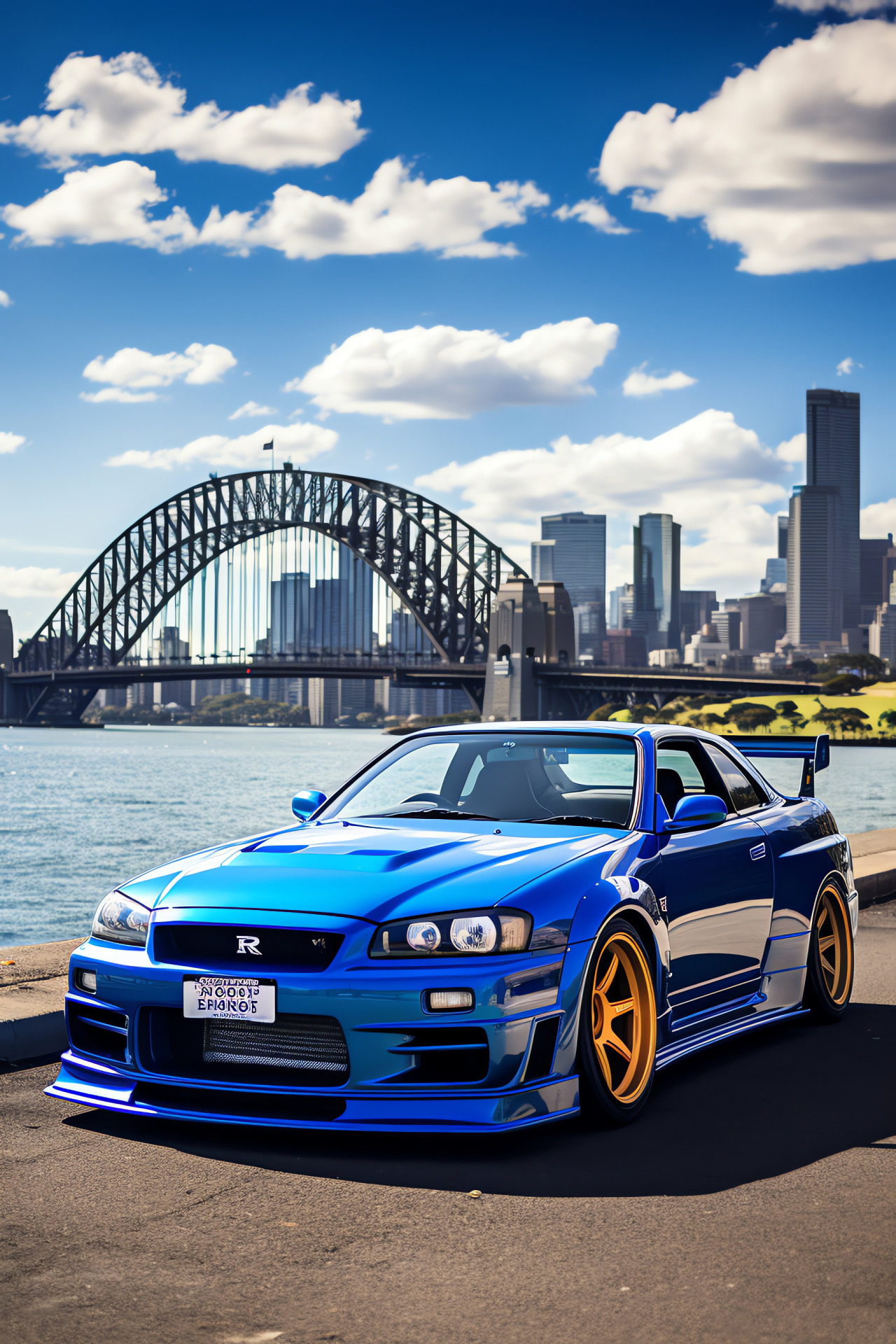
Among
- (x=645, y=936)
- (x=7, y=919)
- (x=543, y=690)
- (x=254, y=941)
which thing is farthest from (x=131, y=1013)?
(x=543, y=690)

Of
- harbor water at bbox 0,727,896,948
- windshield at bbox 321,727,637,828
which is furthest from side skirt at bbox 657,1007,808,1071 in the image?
harbor water at bbox 0,727,896,948

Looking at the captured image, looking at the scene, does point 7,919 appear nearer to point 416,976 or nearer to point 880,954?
point 880,954

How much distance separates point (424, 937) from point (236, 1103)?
2.50ft

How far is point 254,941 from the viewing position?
4.14 metres

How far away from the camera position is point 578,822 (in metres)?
5.10

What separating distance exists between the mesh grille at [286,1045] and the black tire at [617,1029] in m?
0.77

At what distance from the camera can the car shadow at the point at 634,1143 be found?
3975 mm

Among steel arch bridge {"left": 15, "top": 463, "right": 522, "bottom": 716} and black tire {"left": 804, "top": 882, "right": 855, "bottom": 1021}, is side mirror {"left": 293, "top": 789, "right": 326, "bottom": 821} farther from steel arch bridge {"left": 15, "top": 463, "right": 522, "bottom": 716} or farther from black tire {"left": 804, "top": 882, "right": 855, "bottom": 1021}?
steel arch bridge {"left": 15, "top": 463, "right": 522, "bottom": 716}

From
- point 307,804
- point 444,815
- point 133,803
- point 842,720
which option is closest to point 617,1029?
point 444,815

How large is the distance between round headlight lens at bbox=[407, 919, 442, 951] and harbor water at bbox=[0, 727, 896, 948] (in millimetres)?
14026

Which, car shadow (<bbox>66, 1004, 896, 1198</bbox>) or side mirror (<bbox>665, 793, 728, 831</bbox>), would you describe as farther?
side mirror (<bbox>665, 793, 728, 831</bbox>)

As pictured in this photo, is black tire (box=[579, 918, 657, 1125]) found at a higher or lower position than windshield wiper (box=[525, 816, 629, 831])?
lower

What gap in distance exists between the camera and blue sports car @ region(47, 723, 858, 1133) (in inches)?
157

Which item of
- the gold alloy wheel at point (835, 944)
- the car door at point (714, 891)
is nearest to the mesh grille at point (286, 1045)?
the car door at point (714, 891)
